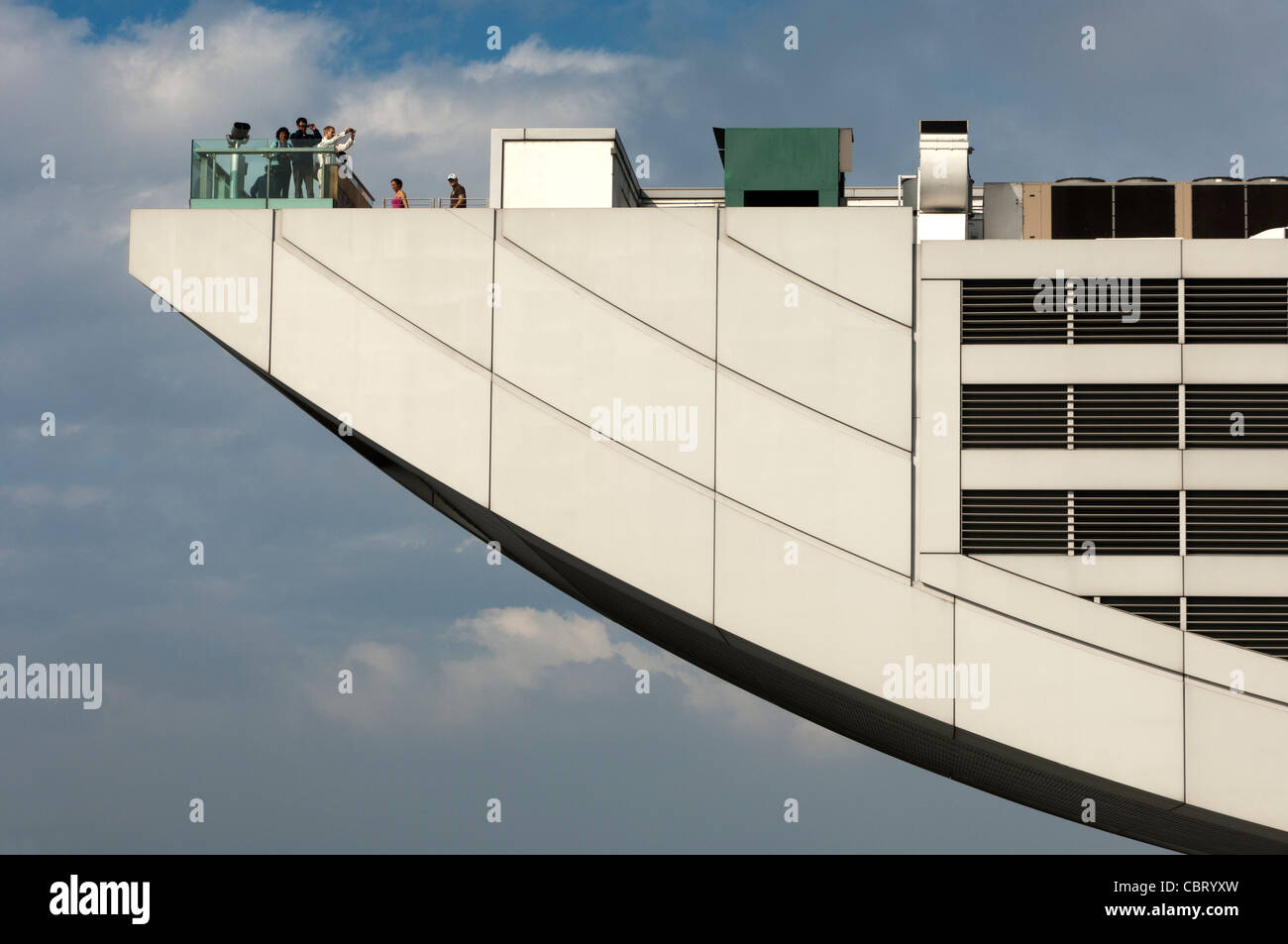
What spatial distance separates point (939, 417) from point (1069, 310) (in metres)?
2.96

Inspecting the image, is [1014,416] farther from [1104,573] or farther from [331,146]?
[331,146]

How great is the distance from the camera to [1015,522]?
27.0 m

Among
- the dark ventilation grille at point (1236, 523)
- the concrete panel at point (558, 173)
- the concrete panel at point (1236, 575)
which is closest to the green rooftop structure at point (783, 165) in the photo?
the concrete panel at point (558, 173)

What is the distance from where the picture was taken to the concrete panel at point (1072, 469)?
26.9 meters

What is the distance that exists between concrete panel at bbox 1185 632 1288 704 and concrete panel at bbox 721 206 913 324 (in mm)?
7441

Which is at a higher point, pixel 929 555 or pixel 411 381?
pixel 411 381

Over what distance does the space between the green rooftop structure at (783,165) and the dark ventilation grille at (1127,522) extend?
7229 millimetres

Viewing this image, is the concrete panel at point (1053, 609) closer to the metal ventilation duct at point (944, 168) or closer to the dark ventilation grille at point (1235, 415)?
the dark ventilation grille at point (1235, 415)

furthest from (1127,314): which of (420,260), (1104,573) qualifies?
(420,260)

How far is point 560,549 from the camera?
27.3 meters
